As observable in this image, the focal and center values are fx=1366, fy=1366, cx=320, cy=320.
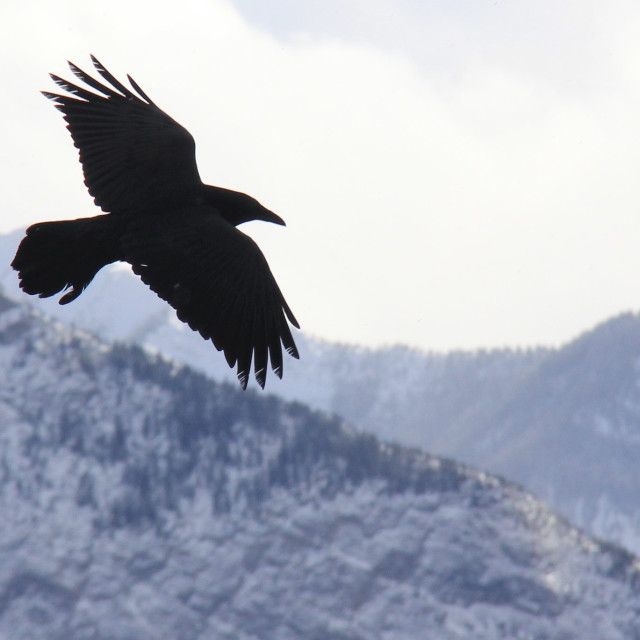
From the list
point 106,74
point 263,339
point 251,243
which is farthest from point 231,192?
point 106,74

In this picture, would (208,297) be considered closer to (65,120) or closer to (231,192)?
(231,192)

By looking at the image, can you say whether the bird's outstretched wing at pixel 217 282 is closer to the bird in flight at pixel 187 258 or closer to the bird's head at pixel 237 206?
the bird in flight at pixel 187 258

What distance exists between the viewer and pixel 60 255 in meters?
15.1

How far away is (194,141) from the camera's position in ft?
58.3

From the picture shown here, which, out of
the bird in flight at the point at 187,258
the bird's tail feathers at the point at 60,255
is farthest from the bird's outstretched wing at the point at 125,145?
the bird's tail feathers at the point at 60,255

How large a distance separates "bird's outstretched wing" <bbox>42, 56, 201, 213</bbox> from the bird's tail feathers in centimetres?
75

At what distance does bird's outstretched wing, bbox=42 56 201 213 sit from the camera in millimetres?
16359

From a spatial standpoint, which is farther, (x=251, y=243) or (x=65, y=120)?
(x=65, y=120)

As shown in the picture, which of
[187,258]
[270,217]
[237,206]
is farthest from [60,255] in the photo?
[270,217]

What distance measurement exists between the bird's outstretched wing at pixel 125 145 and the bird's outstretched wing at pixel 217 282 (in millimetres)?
936

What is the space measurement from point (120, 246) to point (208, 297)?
3.61ft

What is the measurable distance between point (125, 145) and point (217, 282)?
3175 millimetres

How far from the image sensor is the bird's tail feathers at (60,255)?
15047 mm

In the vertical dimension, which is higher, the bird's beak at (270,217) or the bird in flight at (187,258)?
the bird's beak at (270,217)
